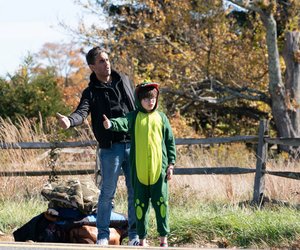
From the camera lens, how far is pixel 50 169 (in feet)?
40.2

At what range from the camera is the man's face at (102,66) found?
24.1ft

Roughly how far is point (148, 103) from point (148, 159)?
47 cm

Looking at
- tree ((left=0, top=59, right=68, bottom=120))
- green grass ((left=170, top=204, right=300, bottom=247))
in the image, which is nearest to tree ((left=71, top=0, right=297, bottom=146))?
tree ((left=0, top=59, right=68, bottom=120))

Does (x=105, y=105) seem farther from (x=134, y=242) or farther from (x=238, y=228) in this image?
(x=238, y=228)

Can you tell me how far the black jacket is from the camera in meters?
7.31

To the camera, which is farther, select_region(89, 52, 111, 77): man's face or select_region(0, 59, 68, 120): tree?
select_region(0, 59, 68, 120): tree

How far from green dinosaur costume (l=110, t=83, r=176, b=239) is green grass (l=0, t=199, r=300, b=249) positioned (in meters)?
1.08

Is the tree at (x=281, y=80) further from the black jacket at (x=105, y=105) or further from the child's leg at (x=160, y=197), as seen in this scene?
the child's leg at (x=160, y=197)

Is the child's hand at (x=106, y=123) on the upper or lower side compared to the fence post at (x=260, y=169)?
upper

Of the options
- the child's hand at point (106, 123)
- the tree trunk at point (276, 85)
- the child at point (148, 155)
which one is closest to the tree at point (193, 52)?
the tree trunk at point (276, 85)

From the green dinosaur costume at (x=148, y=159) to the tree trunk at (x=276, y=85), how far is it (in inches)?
556

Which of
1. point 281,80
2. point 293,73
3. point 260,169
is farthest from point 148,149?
point 293,73

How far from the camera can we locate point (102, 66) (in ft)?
24.1

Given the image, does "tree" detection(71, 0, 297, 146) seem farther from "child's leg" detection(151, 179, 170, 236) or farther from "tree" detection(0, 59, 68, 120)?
"child's leg" detection(151, 179, 170, 236)
